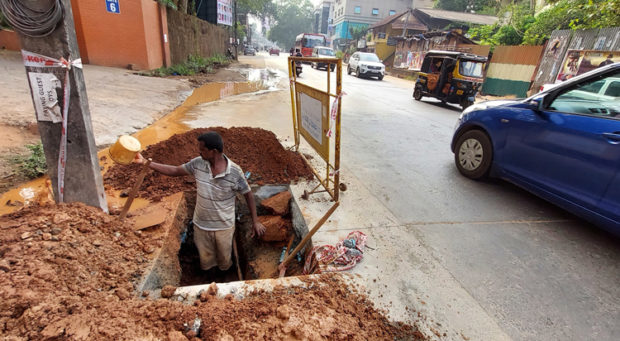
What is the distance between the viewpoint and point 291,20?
78812mm

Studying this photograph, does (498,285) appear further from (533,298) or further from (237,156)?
(237,156)

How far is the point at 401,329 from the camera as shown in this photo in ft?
6.59

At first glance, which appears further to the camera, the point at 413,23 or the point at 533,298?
the point at 413,23

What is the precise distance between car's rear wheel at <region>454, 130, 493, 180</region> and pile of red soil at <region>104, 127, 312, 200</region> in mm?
2506

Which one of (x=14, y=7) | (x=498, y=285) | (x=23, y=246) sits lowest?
(x=498, y=285)

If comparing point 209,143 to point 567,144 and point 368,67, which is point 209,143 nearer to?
point 567,144

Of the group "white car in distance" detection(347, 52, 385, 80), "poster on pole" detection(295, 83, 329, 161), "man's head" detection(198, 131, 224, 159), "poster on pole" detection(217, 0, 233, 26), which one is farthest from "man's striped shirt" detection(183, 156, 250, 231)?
"poster on pole" detection(217, 0, 233, 26)

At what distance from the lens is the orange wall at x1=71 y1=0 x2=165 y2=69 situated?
12.0 m

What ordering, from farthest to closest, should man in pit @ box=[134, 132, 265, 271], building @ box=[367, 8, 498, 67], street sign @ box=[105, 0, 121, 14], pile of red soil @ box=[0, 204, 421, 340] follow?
1. building @ box=[367, 8, 498, 67]
2. street sign @ box=[105, 0, 121, 14]
3. man in pit @ box=[134, 132, 265, 271]
4. pile of red soil @ box=[0, 204, 421, 340]

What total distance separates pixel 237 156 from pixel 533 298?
3826 millimetres

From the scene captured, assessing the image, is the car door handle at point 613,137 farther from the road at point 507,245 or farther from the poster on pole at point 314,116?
the poster on pole at point 314,116

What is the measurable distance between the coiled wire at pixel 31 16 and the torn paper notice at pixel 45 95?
0.29m

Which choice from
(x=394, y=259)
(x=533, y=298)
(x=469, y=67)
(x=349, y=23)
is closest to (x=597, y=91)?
(x=533, y=298)

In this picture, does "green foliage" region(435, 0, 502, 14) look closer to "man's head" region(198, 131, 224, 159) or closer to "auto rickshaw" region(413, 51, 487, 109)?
"auto rickshaw" region(413, 51, 487, 109)
